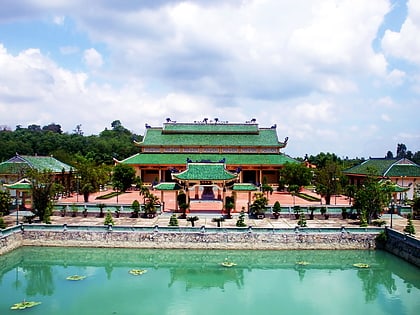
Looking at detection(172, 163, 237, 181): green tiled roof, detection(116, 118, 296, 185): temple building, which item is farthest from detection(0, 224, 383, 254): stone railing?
detection(116, 118, 296, 185): temple building

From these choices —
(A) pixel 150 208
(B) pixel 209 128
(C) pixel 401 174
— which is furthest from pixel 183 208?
(B) pixel 209 128

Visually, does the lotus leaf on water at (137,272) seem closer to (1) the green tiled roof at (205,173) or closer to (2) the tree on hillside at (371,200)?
(1) the green tiled roof at (205,173)

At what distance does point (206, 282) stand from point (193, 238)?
442 cm

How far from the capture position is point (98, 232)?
83.8 ft

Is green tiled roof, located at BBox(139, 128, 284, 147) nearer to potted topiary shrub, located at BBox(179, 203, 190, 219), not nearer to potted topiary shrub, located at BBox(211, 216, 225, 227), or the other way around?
potted topiary shrub, located at BBox(179, 203, 190, 219)

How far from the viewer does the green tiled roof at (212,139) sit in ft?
186

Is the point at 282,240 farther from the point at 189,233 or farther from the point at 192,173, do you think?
the point at 192,173

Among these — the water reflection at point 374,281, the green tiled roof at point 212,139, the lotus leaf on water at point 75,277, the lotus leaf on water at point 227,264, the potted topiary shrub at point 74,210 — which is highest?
the green tiled roof at point 212,139

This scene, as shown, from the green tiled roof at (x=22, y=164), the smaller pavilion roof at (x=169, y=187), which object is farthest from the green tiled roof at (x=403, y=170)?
the green tiled roof at (x=22, y=164)

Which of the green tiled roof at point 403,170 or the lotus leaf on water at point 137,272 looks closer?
the lotus leaf on water at point 137,272

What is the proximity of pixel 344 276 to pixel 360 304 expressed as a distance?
3627 millimetres

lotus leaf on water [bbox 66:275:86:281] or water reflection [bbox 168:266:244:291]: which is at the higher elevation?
lotus leaf on water [bbox 66:275:86:281]

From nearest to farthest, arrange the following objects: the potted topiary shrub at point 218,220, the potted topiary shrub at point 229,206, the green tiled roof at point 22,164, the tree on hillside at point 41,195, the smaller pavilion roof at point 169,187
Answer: the potted topiary shrub at point 218,220
the tree on hillside at point 41,195
the potted topiary shrub at point 229,206
the smaller pavilion roof at point 169,187
the green tiled roof at point 22,164

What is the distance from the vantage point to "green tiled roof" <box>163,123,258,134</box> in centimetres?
5909
